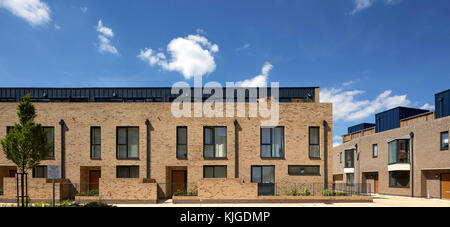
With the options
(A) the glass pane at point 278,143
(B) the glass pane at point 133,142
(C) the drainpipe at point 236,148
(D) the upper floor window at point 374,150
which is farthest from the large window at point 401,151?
(B) the glass pane at point 133,142

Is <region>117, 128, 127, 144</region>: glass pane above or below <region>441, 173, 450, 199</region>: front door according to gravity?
above

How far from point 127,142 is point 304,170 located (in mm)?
12430

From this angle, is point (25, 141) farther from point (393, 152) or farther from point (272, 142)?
point (393, 152)

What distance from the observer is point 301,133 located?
71.2ft

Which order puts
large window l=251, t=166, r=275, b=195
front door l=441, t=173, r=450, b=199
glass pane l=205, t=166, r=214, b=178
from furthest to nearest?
front door l=441, t=173, r=450, b=199
glass pane l=205, t=166, r=214, b=178
large window l=251, t=166, r=275, b=195

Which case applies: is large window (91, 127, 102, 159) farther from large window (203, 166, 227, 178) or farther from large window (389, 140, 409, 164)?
large window (389, 140, 409, 164)

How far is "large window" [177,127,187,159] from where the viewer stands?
71.3 feet

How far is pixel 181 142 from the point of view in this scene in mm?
21828

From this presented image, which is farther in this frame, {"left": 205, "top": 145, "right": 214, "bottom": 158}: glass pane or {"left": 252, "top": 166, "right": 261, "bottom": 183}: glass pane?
{"left": 205, "top": 145, "right": 214, "bottom": 158}: glass pane

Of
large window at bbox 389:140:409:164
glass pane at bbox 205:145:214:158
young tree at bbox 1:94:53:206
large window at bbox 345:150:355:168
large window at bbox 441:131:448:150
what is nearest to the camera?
young tree at bbox 1:94:53:206

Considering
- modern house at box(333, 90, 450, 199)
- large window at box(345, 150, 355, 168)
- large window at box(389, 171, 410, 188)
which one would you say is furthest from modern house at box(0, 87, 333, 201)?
large window at box(345, 150, 355, 168)

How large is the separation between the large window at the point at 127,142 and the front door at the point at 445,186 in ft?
76.0

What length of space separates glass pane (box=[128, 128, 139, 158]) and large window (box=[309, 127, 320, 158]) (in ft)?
39.7
